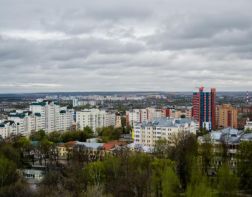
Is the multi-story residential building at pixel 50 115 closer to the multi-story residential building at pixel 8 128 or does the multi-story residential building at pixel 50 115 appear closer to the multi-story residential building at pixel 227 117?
the multi-story residential building at pixel 8 128

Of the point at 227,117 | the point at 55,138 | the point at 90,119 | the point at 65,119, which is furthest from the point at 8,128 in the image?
the point at 227,117

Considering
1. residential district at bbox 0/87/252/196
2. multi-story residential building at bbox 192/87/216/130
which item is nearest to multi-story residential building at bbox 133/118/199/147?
residential district at bbox 0/87/252/196

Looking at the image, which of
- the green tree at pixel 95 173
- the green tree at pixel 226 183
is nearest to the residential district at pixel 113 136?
the green tree at pixel 95 173

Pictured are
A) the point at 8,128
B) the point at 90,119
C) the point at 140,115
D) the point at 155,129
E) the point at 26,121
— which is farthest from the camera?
the point at 140,115

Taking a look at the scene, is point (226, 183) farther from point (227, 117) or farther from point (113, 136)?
point (227, 117)

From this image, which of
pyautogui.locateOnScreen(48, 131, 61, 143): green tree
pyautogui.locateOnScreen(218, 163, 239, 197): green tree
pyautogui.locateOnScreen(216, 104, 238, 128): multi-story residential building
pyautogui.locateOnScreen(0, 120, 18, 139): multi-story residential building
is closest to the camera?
pyautogui.locateOnScreen(218, 163, 239, 197): green tree

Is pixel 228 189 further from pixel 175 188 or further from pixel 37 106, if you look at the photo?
pixel 37 106

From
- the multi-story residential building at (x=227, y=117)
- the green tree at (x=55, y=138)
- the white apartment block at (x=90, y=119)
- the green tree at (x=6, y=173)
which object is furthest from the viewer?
the multi-story residential building at (x=227, y=117)

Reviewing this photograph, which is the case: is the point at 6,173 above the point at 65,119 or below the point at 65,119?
below

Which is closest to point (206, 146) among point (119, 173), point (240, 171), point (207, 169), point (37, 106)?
point (207, 169)

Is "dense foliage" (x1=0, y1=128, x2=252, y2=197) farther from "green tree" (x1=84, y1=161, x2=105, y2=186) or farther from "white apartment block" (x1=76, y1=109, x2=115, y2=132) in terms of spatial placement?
"white apartment block" (x1=76, y1=109, x2=115, y2=132)

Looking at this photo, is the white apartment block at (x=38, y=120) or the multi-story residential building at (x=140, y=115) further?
the multi-story residential building at (x=140, y=115)
